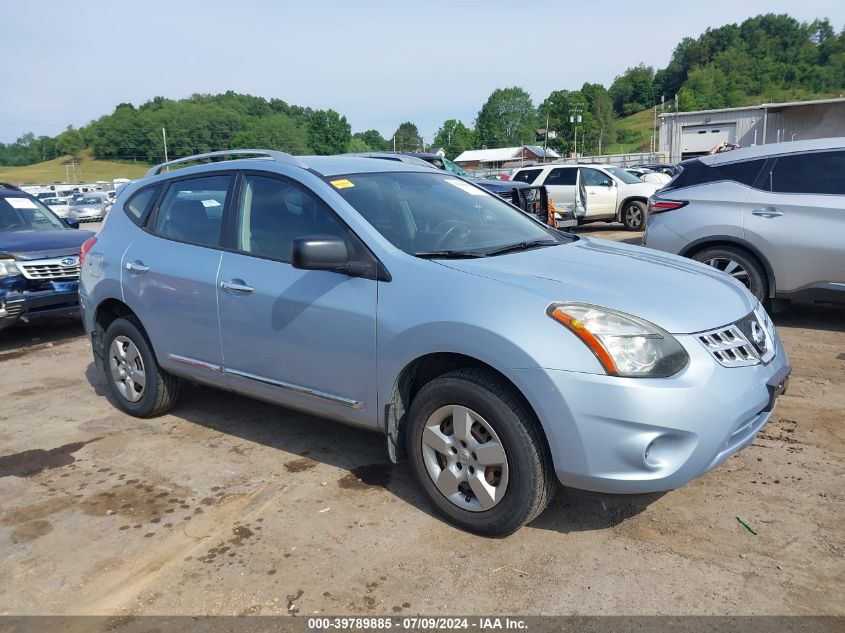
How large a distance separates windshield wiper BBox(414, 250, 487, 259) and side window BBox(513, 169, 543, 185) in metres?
14.0

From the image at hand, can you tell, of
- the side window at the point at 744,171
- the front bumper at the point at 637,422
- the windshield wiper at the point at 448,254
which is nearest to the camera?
the front bumper at the point at 637,422

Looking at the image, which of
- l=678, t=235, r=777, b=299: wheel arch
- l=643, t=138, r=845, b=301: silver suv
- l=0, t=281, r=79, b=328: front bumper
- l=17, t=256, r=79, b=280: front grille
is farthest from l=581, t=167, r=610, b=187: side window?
l=0, t=281, r=79, b=328: front bumper

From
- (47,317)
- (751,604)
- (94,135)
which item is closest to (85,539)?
(751,604)

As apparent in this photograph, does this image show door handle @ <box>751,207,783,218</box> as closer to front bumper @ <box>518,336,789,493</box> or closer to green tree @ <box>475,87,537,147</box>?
front bumper @ <box>518,336,789,493</box>

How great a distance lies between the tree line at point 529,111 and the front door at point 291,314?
3145 inches

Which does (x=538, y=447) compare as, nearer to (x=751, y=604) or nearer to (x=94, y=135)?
(x=751, y=604)

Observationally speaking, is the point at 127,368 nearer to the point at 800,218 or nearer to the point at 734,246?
the point at 734,246

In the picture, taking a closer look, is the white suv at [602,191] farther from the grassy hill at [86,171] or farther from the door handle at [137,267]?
the grassy hill at [86,171]

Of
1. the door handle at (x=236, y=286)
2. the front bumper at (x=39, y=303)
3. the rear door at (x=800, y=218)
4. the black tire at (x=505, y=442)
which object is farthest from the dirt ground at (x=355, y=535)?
the front bumper at (x=39, y=303)

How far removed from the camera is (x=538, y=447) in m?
2.90

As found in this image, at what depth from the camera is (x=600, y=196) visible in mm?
16031

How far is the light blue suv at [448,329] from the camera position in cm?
277

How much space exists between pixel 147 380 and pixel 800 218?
5.81 meters

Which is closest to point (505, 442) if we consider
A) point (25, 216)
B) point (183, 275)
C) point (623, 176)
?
point (183, 275)
